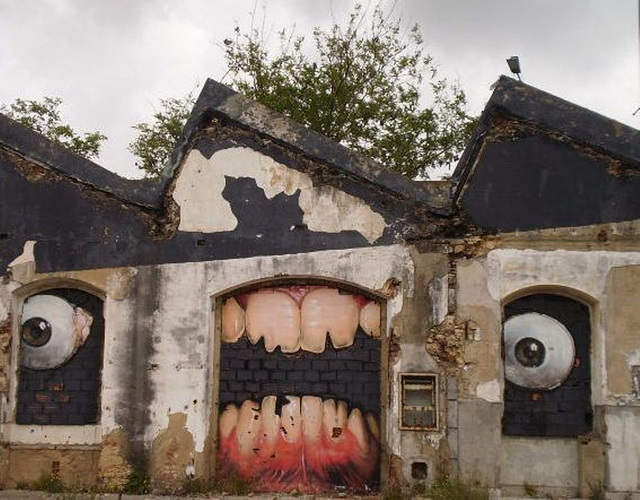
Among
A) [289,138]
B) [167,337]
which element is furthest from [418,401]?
[289,138]

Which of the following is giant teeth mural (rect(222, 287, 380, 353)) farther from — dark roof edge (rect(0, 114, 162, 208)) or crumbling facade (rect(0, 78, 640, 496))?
dark roof edge (rect(0, 114, 162, 208))

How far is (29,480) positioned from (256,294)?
353cm

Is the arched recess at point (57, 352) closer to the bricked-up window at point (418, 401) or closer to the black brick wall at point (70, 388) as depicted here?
the black brick wall at point (70, 388)

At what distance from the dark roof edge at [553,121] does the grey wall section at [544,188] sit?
0.15 metres

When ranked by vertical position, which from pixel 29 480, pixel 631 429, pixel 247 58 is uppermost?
pixel 247 58

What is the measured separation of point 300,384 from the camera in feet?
29.0

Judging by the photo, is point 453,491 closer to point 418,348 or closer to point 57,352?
point 418,348

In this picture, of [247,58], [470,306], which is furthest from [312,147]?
[247,58]

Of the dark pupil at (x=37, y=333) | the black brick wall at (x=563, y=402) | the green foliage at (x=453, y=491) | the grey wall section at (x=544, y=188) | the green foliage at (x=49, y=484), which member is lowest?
the green foliage at (x=49, y=484)

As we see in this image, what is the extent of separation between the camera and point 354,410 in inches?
343

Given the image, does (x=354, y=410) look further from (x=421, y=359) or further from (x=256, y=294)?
(x=256, y=294)

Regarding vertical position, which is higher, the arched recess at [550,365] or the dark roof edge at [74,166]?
the dark roof edge at [74,166]

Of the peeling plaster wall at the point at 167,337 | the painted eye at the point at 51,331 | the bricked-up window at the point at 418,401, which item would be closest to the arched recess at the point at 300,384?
the peeling plaster wall at the point at 167,337

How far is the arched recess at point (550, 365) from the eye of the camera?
8.31m
